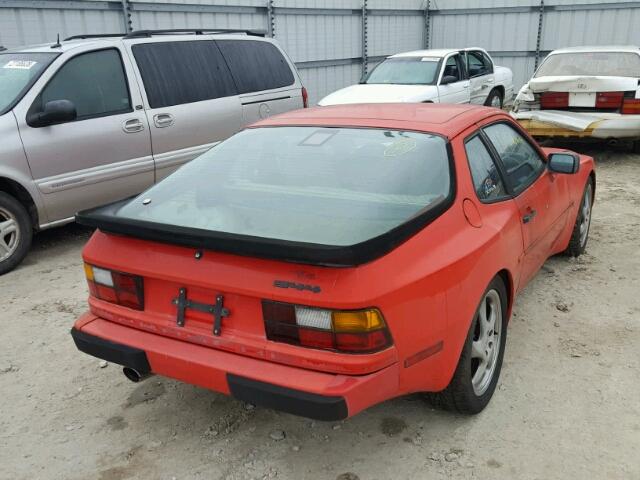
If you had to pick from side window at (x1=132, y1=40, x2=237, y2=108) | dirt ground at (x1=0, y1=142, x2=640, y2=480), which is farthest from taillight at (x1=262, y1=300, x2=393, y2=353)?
side window at (x1=132, y1=40, x2=237, y2=108)

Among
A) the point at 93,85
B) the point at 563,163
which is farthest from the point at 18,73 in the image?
the point at 563,163

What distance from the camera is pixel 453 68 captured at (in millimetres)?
10047

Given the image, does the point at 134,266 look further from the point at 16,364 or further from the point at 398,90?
the point at 398,90

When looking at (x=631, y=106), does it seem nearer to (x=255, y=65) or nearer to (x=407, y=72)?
(x=407, y=72)

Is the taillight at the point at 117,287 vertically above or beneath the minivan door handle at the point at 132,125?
beneath

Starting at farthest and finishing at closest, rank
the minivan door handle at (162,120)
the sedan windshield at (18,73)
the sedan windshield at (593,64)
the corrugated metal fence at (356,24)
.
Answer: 1. the corrugated metal fence at (356,24)
2. the sedan windshield at (593,64)
3. the minivan door handle at (162,120)
4. the sedan windshield at (18,73)

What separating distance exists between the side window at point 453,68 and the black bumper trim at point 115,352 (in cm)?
838

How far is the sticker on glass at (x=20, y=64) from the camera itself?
5091 mm

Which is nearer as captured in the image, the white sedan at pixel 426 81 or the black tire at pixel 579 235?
the black tire at pixel 579 235

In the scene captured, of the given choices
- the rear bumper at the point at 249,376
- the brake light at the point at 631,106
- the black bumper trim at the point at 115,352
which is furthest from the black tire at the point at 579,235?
the brake light at the point at 631,106

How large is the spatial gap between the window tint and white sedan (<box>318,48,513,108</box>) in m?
2.01

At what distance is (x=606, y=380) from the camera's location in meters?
3.10

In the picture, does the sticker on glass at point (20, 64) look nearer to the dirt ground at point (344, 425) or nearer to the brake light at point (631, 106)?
the dirt ground at point (344, 425)

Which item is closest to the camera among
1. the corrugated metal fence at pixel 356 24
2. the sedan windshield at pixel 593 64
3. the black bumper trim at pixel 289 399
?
the black bumper trim at pixel 289 399
